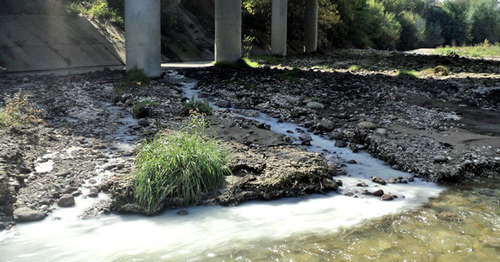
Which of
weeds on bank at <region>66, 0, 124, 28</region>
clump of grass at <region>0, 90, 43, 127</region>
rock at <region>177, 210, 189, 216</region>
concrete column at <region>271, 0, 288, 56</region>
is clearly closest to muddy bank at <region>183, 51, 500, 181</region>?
rock at <region>177, 210, 189, 216</region>

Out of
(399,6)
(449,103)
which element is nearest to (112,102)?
(449,103)

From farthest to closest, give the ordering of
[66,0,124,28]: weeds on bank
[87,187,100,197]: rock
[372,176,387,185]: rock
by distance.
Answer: [66,0,124,28]: weeds on bank → [372,176,387,185]: rock → [87,187,100,197]: rock

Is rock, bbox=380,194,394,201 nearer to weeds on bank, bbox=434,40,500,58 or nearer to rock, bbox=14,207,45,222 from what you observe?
rock, bbox=14,207,45,222

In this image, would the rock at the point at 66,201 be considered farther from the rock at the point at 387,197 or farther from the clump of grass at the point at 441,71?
the clump of grass at the point at 441,71

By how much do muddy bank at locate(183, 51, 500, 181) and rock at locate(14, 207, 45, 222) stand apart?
5920 mm

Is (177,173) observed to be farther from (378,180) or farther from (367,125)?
(367,125)

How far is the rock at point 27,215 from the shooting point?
20.4 ft

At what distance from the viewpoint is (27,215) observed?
6.27 meters

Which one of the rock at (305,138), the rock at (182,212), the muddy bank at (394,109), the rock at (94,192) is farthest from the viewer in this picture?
the rock at (305,138)

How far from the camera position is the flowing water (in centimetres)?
548

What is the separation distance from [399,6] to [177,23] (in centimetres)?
4914

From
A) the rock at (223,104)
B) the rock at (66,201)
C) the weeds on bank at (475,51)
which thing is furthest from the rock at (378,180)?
the weeds on bank at (475,51)

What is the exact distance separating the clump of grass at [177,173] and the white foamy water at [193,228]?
253 millimetres

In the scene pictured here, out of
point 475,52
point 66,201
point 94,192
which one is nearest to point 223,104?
point 94,192
